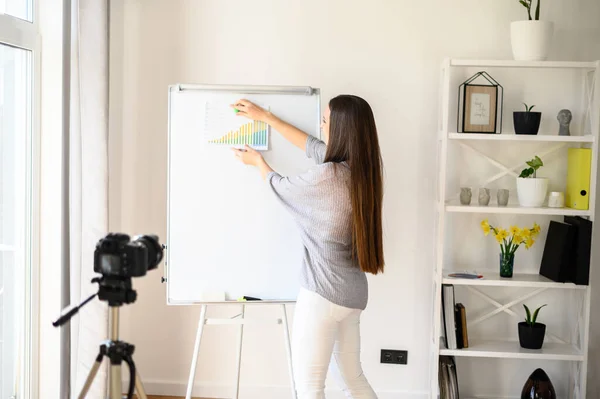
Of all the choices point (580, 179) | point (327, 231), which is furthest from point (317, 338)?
point (580, 179)

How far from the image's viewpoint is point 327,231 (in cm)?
250

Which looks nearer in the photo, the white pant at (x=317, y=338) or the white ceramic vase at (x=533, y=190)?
the white pant at (x=317, y=338)

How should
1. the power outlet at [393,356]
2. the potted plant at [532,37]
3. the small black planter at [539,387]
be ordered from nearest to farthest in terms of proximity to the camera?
the potted plant at [532,37] < the small black planter at [539,387] < the power outlet at [393,356]

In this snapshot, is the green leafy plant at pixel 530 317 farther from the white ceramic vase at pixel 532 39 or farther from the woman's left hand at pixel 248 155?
the woman's left hand at pixel 248 155

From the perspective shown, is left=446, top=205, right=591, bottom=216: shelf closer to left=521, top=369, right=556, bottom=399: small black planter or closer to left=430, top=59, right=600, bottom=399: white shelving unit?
left=430, top=59, right=600, bottom=399: white shelving unit

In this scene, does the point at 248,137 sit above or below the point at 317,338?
above

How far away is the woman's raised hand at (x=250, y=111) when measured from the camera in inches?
114

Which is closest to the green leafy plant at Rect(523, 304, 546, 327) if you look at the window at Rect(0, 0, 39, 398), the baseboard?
the baseboard

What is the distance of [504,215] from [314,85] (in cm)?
111

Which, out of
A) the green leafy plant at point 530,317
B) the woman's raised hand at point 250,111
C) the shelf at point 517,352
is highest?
the woman's raised hand at point 250,111

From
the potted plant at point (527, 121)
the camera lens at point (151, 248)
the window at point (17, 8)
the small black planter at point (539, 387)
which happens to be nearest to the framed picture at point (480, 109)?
the potted plant at point (527, 121)

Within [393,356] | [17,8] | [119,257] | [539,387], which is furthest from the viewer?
[393,356]

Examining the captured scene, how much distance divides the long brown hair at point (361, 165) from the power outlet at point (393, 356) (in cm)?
114

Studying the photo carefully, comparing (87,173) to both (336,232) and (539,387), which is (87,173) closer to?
(336,232)
